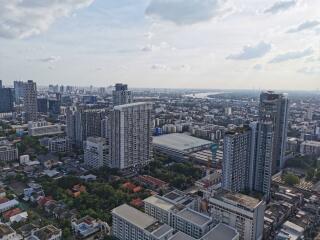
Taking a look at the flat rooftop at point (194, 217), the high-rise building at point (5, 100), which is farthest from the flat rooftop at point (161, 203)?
the high-rise building at point (5, 100)

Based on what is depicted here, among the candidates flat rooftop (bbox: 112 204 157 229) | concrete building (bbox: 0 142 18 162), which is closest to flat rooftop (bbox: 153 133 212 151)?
concrete building (bbox: 0 142 18 162)

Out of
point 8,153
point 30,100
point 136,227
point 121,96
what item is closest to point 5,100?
point 30,100

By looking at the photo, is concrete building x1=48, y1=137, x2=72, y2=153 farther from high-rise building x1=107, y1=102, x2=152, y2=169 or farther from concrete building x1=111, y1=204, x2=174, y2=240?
concrete building x1=111, y1=204, x2=174, y2=240

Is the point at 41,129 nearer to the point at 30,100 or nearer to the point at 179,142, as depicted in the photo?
the point at 30,100

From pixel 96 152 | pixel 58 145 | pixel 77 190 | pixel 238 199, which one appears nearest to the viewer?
pixel 238 199

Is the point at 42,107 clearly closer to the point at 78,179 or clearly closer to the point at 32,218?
the point at 78,179

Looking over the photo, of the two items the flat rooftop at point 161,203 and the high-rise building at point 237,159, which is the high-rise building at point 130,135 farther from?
the high-rise building at point 237,159
